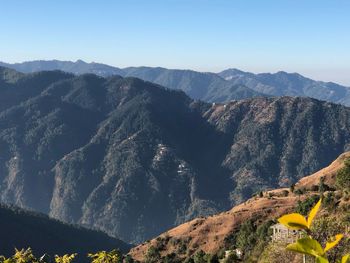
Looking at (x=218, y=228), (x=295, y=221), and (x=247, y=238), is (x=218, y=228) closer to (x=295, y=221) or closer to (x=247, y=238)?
(x=247, y=238)

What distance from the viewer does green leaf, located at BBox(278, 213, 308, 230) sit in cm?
579

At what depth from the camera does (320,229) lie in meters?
29.4

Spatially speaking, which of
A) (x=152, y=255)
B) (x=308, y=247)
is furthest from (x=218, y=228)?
(x=308, y=247)

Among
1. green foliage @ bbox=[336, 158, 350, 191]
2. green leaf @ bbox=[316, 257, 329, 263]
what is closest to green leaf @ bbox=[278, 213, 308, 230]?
green leaf @ bbox=[316, 257, 329, 263]

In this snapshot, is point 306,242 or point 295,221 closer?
point 306,242

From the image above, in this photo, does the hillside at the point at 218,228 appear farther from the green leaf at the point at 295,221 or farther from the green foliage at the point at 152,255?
the green leaf at the point at 295,221

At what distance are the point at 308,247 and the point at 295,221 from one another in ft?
1.07

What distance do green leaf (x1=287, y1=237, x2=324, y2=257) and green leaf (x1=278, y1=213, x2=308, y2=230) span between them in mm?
201

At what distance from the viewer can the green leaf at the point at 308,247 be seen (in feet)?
18.7

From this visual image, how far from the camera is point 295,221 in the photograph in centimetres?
584

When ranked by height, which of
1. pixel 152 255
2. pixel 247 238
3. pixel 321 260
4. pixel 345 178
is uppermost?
pixel 321 260

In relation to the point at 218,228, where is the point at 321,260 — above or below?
above

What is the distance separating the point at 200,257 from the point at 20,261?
3479 inches

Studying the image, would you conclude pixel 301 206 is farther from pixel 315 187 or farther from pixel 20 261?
pixel 20 261
